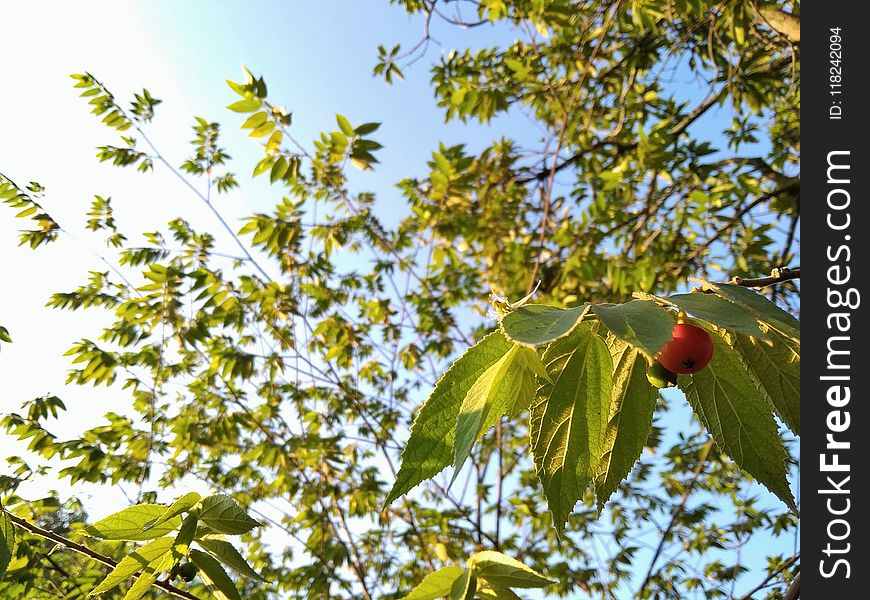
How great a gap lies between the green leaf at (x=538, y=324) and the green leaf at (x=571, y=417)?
120mm

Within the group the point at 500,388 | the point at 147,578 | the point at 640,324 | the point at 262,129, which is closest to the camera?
the point at 640,324

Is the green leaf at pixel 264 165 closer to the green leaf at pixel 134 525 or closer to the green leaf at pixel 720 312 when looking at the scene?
the green leaf at pixel 134 525

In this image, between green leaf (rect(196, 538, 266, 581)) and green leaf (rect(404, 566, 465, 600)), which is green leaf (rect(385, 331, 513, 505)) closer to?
green leaf (rect(404, 566, 465, 600))

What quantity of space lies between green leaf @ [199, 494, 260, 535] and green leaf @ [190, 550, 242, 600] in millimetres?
53

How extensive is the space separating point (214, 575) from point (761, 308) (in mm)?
839

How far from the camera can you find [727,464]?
142 inches

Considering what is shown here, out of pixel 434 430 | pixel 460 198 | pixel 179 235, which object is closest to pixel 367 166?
pixel 460 198

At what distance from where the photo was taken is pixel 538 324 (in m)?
0.53

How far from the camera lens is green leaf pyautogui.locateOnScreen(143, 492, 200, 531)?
0.76m

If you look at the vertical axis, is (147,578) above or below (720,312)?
below

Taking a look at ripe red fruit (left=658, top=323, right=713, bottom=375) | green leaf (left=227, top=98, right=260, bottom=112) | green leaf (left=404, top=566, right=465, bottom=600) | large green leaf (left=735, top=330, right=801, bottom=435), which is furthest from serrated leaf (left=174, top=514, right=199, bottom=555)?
green leaf (left=227, top=98, right=260, bottom=112)

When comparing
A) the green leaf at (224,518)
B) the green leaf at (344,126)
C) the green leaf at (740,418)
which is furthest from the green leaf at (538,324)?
the green leaf at (344,126)

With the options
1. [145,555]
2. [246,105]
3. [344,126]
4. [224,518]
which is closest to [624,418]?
[224,518]

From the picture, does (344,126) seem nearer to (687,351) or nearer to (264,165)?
(264,165)
